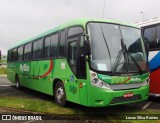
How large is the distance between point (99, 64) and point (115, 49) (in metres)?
0.85

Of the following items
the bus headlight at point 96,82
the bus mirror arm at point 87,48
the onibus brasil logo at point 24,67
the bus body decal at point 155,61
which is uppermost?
the bus mirror arm at point 87,48

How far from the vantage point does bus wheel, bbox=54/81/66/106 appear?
1103cm

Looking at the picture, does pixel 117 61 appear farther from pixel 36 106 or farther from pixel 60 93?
pixel 36 106

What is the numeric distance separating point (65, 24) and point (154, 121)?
4.98 meters

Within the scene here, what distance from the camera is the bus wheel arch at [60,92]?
11.0 metres

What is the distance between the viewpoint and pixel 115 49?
9.49 meters

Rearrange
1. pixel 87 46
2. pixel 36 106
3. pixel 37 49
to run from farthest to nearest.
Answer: pixel 37 49
pixel 36 106
pixel 87 46

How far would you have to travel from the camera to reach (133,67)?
381 inches

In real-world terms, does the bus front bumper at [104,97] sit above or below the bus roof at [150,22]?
below

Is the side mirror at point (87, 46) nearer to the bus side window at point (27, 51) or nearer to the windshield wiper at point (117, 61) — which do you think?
the windshield wiper at point (117, 61)

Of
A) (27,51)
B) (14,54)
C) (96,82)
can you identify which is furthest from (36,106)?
(14,54)

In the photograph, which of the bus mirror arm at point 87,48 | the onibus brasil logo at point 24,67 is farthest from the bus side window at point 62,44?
the onibus brasil logo at point 24,67

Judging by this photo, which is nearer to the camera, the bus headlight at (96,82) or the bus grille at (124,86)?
the bus headlight at (96,82)

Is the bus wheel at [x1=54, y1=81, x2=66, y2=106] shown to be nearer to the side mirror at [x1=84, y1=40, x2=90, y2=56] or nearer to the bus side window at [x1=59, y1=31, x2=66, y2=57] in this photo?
the bus side window at [x1=59, y1=31, x2=66, y2=57]
